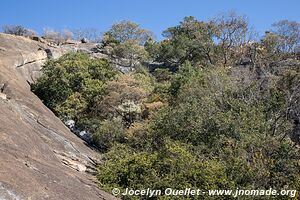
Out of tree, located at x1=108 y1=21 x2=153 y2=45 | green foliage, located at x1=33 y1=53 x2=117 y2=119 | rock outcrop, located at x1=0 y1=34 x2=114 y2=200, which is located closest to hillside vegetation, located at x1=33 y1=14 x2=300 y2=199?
green foliage, located at x1=33 y1=53 x2=117 y2=119

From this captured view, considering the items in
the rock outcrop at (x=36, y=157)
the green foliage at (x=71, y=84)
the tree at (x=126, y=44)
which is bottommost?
the rock outcrop at (x=36, y=157)

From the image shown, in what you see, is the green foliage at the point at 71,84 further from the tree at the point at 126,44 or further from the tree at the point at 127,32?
the tree at the point at 127,32

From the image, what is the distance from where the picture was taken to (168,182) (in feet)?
48.8

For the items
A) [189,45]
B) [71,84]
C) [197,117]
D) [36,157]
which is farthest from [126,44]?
[36,157]

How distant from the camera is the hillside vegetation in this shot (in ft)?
50.9

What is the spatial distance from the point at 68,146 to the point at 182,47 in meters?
36.4

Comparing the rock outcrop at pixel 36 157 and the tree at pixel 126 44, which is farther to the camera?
the tree at pixel 126 44

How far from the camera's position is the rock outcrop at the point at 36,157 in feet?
32.7

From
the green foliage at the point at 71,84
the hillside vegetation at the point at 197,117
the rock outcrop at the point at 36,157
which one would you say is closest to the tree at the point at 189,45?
the hillside vegetation at the point at 197,117

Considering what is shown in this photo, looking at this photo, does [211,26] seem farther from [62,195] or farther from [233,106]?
[62,195]

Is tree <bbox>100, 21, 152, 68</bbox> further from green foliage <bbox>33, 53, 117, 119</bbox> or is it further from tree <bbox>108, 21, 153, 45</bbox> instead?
green foliage <bbox>33, 53, 117, 119</bbox>

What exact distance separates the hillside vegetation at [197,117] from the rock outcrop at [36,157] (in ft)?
5.05

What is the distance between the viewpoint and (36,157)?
1303cm

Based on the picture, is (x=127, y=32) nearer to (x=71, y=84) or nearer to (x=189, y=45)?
(x=189, y=45)
